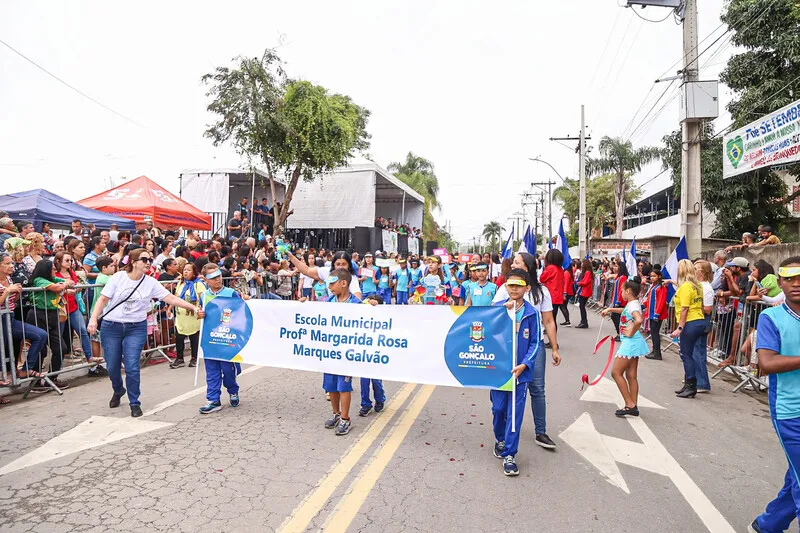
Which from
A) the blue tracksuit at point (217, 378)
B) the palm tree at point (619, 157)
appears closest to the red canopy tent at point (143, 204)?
the blue tracksuit at point (217, 378)

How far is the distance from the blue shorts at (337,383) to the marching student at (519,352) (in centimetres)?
145

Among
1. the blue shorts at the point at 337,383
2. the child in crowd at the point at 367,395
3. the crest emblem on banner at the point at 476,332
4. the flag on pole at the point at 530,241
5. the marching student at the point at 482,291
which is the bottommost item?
the child in crowd at the point at 367,395

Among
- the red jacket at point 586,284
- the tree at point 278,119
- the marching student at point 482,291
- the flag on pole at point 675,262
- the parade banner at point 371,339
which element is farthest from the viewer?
the tree at point 278,119

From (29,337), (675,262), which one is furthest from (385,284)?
(29,337)

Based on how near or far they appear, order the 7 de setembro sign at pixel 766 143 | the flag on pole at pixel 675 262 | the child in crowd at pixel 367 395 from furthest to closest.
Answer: the 7 de setembro sign at pixel 766 143
the flag on pole at pixel 675 262
the child in crowd at pixel 367 395

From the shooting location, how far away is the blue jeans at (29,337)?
6457 millimetres

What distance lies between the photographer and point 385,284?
1535cm

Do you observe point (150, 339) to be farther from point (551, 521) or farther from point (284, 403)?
point (551, 521)

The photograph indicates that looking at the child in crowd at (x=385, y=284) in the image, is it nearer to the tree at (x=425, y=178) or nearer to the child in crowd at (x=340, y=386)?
the child in crowd at (x=340, y=386)

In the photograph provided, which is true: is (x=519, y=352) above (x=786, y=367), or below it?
below

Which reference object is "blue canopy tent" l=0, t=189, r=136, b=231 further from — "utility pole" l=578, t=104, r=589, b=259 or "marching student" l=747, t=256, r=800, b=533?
"utility pole" l=578, t=104, r=589, b=259

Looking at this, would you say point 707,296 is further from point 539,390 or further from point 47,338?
point 47,338

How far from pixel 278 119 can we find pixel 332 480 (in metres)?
18.0

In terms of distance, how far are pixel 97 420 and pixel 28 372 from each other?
1.94 meters
